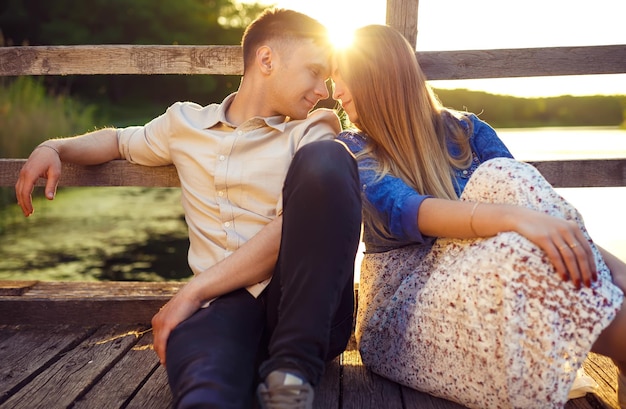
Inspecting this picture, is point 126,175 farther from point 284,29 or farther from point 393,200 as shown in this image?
point 393,200

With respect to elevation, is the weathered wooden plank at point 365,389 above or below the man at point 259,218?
below

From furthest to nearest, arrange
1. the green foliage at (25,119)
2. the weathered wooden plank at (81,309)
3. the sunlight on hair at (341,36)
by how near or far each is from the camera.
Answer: the green foliage at (25,119), the weathered wooden plank at (81,309), the sunlight on hair at (341,36)

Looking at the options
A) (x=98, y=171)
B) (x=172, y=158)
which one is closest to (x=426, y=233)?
(x=172, y=158)

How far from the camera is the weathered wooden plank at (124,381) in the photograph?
1670 mm

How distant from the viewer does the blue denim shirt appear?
163cm

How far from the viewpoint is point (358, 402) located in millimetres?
1673

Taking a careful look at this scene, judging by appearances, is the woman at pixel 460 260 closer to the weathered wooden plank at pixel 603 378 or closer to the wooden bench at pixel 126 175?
the weathered wooden plank at pixel 603 378

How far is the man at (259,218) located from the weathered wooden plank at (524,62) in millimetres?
532

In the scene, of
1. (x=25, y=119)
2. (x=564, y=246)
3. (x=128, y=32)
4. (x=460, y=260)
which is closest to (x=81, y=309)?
(x=460, y=260)

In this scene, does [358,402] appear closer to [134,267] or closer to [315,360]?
[315,360]

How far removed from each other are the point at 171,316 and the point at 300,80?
2.60 feet

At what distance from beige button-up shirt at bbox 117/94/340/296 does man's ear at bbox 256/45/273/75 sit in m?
0.15

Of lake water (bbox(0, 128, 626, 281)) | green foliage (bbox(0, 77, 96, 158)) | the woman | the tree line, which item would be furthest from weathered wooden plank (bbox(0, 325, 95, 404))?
the tree line

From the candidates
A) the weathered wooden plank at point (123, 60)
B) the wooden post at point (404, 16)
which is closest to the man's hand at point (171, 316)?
the weathered wooden plank at point (123, 60)
